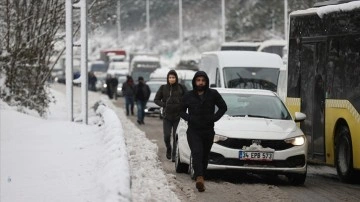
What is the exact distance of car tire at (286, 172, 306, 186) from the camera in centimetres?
1527

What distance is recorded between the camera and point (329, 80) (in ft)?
55.6

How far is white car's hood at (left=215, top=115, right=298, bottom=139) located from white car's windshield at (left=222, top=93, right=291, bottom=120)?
0.40 m

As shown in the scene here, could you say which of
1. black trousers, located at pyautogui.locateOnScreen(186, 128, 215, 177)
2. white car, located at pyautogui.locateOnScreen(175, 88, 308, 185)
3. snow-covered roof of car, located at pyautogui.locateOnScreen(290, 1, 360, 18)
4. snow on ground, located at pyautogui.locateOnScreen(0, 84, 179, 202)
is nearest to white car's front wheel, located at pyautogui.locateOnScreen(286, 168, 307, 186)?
white car, located at pyautogui.locateOnScreen(175, 88, 308, 185)

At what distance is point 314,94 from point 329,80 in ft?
3.09

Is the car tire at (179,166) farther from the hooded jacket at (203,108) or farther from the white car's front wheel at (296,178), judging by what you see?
the hooded jacket at (203,108)

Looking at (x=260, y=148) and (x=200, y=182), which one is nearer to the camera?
(x=200, y=182)

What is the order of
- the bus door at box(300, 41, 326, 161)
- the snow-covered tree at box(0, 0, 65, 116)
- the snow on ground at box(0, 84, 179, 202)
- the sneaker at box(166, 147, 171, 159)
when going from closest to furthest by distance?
the snow on ground at box(0, 84, 179, 202)
the bus door at box(300, 41, 326, 161)
the sneaker at box(166, 147, 171, 159)
the snow-covered tree at box(0, 0, 65, 116)

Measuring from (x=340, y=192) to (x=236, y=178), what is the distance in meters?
2.35

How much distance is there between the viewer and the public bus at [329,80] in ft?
51.6

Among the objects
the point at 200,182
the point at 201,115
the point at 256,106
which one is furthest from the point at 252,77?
the point at 200,182

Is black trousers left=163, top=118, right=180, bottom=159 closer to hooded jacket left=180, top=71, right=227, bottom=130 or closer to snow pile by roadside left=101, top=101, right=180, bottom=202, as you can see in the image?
snow pile by roadside left=101, top=101, right=180, bottom=202

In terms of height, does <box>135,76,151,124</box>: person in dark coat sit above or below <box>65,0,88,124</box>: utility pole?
below

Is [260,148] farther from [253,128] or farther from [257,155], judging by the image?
[253,128]

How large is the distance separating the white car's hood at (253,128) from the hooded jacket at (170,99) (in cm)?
294
